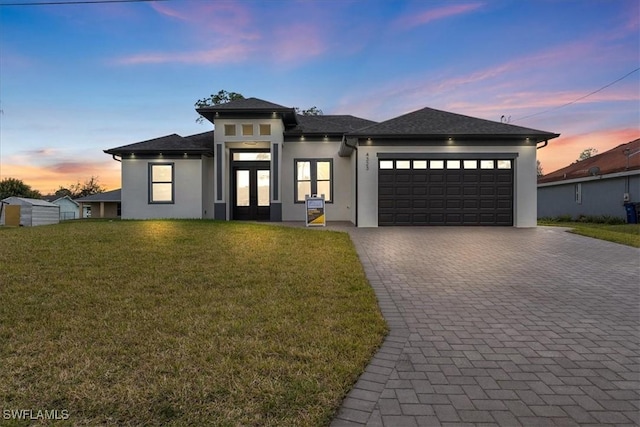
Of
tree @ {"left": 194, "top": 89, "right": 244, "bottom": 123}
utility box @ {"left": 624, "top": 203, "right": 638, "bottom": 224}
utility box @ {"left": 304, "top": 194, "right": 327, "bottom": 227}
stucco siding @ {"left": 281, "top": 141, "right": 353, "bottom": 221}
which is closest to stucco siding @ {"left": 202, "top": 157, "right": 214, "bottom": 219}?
stucco siding @ {"left": 281, "top": 141, "right": 353, "bottom": 221}

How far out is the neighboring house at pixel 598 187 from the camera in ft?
61.0

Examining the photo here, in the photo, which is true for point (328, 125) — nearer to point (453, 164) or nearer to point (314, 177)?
point (314, 177)

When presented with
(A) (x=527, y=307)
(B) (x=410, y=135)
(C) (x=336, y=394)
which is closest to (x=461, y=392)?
(C) (x=336, y=394)

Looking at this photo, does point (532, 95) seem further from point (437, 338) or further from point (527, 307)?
point (437, 338)

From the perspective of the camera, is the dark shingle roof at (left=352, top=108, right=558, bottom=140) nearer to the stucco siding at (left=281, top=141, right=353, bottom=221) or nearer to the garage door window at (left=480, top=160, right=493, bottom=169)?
the garage door window at (left=480, top=160, right=493, bottom=169)

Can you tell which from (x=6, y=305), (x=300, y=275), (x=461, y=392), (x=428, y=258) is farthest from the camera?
(x=428, y=258)

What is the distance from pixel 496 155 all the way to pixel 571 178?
13.9 meters

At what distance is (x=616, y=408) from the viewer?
2.25 meters

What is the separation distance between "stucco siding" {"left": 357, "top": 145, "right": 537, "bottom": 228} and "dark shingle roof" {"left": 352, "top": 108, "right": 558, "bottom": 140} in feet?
1.87

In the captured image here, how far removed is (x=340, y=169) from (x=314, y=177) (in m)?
1.27

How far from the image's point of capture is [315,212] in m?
13.1

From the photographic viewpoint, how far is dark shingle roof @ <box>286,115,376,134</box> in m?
15.6

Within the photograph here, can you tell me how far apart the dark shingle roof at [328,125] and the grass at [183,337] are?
10.0 metres

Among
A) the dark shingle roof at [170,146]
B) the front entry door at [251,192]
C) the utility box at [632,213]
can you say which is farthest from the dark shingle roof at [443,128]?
the utility box at [632,213]
